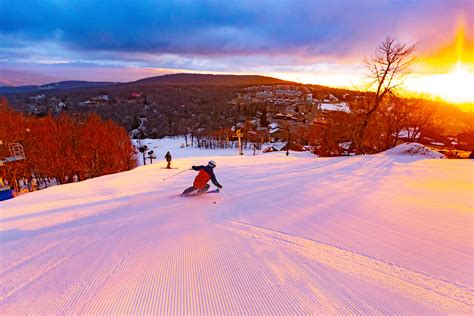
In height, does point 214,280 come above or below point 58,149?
above

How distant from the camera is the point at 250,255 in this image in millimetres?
→ 4535

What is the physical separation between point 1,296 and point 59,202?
719 cm

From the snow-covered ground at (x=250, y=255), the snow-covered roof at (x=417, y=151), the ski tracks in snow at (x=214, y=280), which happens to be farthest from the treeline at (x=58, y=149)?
the snow-covered roof at (x=417, y=151)

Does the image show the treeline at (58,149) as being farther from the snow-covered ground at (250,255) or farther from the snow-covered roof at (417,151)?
the snow-covered roof at (417,151)

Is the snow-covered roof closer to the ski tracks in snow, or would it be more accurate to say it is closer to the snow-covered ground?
the snow-covered ground

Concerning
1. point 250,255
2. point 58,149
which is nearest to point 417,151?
point 250,255

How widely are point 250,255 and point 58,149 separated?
133 feet

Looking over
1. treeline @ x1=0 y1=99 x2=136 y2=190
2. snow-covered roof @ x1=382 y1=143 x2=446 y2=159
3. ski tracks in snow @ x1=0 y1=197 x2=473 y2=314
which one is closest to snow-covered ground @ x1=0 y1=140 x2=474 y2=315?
ski tracks in snow @ x1=0 y1=197 x2=473 y2=314

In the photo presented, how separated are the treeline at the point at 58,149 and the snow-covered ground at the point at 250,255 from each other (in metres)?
31.0

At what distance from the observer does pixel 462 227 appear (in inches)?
218

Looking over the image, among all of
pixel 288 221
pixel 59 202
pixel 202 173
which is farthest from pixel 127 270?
pixel 59 202

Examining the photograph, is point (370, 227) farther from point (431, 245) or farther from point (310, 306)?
point (310, 306)

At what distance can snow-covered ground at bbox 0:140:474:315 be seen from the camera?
11.0ft

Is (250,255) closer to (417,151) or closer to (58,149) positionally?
(417,151)
